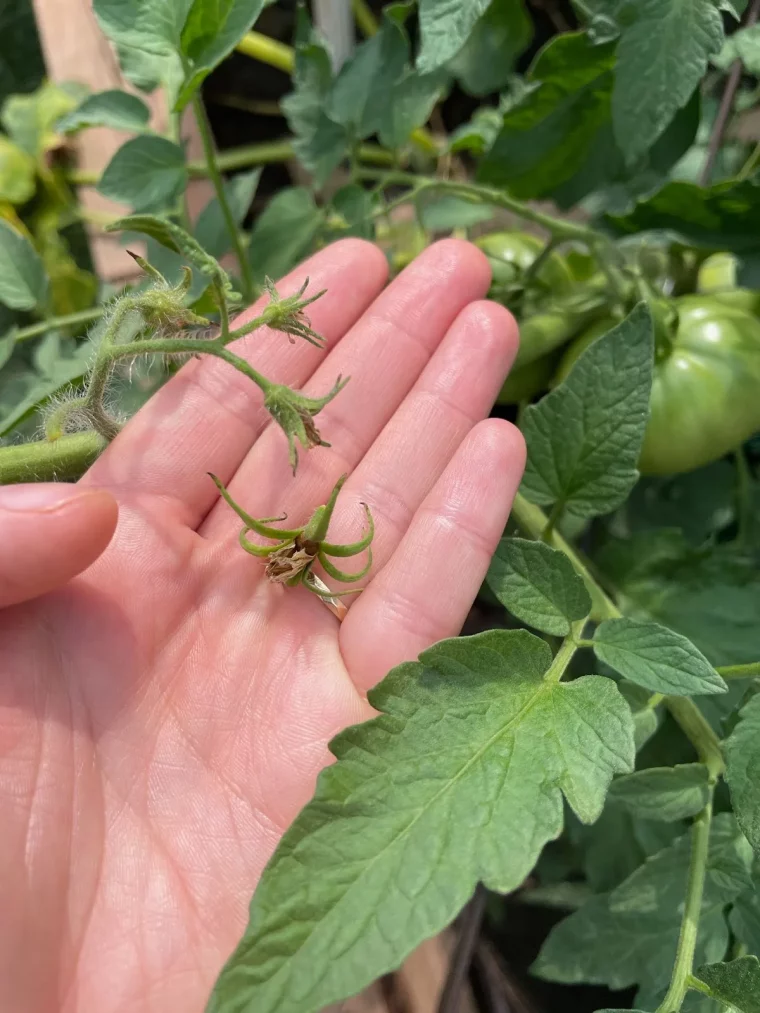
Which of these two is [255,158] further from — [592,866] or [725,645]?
[592,866]

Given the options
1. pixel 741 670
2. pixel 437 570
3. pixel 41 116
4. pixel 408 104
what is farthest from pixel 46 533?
pixel 41 116

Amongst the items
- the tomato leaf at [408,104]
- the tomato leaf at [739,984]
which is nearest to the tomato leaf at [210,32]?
the tomato leaf at [408,104]

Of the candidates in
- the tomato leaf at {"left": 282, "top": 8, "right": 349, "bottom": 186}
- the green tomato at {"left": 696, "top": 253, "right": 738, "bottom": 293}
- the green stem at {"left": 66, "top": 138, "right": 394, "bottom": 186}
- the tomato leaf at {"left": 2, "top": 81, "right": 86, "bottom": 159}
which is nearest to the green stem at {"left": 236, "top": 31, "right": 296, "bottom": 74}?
the green stem at {"left": 66, "top": 138, "right": 394, "bottom": 186}

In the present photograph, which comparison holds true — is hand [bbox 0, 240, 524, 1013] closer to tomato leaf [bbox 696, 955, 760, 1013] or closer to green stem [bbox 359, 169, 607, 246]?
green stem [bbox 359, 169, 607, 246]

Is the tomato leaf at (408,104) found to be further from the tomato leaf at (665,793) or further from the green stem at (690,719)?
the tomato leaf at (665,793)

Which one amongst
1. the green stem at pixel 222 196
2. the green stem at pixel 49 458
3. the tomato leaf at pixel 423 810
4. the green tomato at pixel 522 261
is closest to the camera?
the tomato leaf at pixel 423 810

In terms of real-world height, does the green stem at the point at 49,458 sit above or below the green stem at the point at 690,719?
above

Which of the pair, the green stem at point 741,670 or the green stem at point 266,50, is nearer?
the green stem at point 741,670
